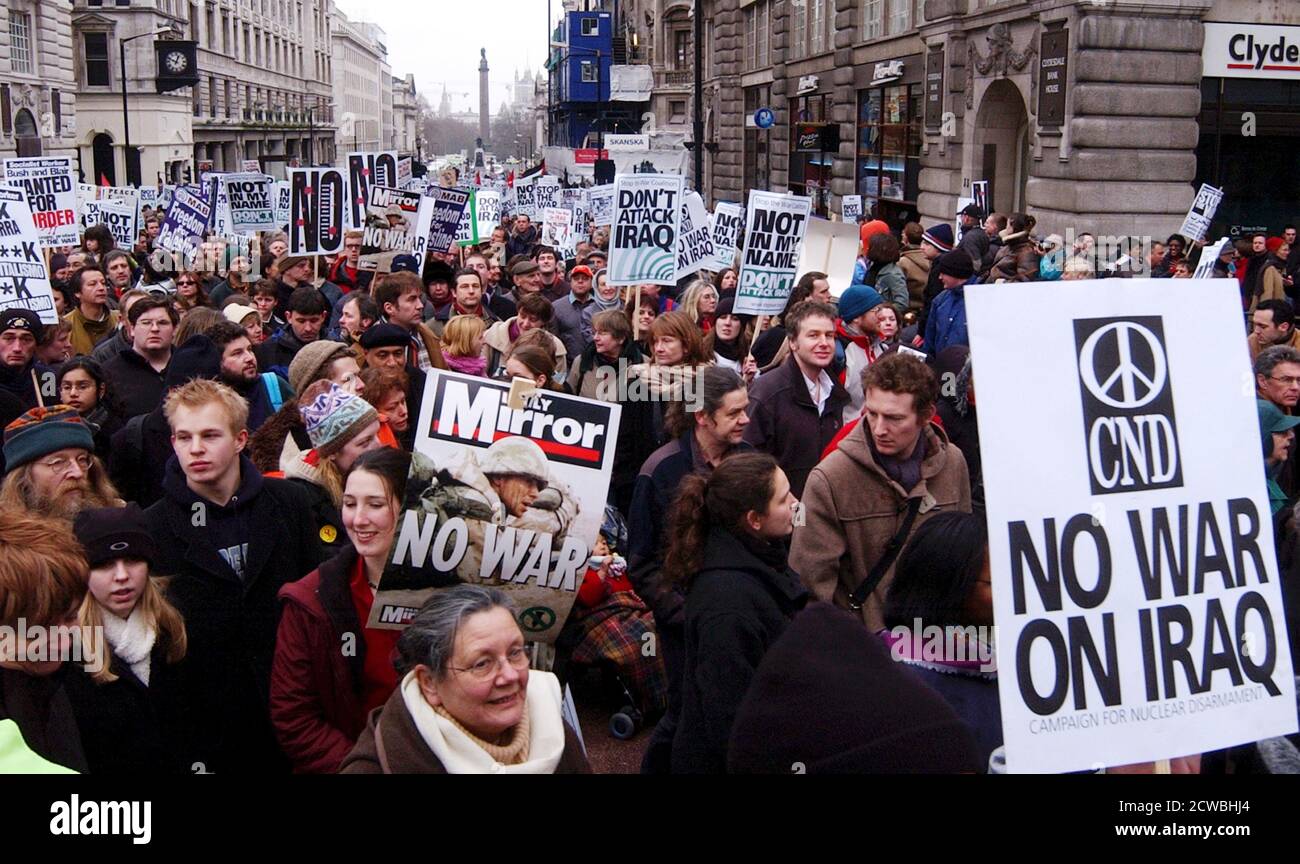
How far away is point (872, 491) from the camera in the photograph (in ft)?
14.6

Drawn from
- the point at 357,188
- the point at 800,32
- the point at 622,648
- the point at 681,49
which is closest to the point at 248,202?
the point at 357,188

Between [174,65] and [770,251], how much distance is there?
5438 centimetres

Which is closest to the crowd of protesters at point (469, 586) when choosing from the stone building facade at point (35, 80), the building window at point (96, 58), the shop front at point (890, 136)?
the shop front at point (890, 136)

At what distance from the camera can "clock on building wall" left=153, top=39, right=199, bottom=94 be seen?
2215 inches

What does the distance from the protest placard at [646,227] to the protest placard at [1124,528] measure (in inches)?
252

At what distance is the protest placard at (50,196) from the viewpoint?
12.2m

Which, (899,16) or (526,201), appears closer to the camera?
(526,201)

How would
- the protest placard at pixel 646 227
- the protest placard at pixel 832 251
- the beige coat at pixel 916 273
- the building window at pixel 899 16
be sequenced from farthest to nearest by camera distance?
the building window at pixel 899 16, the beige coat at pixel 916 273, the protest placard at pixel 832 251, the protest placard at pixel 646 227

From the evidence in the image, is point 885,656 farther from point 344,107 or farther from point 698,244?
point 344,107

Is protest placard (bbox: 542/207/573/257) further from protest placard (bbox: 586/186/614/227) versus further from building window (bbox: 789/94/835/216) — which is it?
building window (bbox: 789/94/835/216)

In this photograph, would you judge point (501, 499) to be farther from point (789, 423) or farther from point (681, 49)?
point (681, 49)

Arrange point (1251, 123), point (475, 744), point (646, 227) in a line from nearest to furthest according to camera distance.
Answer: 1. point (475, 744)
2. point (646, 227)
3. point (1251, 123)

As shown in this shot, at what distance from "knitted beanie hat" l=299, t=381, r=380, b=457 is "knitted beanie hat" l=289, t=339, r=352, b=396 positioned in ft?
2.45

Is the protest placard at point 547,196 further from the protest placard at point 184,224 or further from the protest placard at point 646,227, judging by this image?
the protest placard at point 646,227
